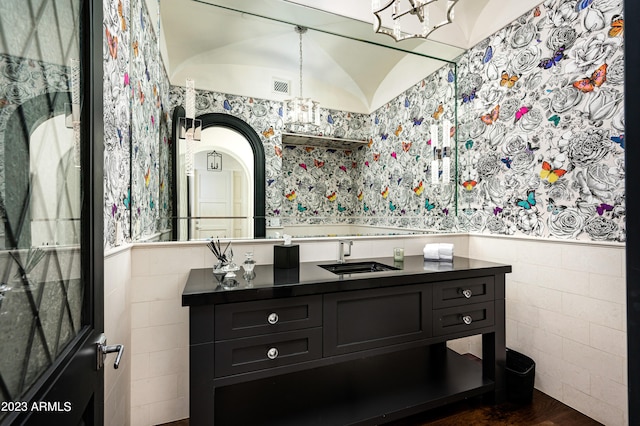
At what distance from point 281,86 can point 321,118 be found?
40cm

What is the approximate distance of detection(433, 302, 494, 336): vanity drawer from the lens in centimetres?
177

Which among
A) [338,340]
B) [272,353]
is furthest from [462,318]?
[272,353]

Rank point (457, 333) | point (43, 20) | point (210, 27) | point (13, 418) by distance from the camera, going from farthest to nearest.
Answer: point (210, 27) → point (457, 333) → point (43, 20) → point (13, 418)

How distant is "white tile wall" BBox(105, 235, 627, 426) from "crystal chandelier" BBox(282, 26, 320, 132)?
0.98 m

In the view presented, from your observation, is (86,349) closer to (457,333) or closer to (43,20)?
(43,20)

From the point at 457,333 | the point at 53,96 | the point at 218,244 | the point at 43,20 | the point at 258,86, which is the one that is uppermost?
the point at 258,86

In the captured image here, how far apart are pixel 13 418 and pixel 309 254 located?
178 centimetres

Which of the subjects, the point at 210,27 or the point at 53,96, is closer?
the point at 53,96

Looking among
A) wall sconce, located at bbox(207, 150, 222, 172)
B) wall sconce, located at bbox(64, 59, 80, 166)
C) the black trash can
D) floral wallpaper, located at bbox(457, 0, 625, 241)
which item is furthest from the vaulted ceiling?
the black trash can

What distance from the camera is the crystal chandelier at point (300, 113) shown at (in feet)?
7.66

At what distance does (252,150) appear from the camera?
7.45 feet

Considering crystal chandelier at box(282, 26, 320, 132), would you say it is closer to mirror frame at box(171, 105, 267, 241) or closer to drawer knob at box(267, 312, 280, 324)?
mirror frame at box(171, 105, 267, 241)

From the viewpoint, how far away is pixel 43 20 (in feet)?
1.90

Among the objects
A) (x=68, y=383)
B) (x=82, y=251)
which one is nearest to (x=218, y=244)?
(x=82, y=251)
